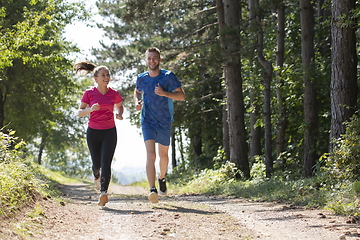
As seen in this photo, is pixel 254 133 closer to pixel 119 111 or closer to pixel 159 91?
pixel 119 111

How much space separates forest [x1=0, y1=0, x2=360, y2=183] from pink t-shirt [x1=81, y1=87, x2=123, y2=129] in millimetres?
2984

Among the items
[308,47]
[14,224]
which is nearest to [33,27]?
[308,47]

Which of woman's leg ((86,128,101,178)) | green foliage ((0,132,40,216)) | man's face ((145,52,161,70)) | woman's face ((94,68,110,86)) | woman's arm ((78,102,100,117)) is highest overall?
man's face ((145,52,161,70))

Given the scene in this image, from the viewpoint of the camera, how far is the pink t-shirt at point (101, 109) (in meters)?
7.91

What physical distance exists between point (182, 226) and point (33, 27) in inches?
471

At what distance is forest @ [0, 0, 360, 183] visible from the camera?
10.7 meters

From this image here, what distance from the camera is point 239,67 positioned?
1673 cm

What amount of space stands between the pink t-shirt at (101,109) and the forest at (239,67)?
2984 mm

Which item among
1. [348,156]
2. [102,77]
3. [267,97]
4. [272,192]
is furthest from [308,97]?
[102,77]

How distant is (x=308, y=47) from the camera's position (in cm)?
1514

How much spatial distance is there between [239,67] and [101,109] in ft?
31.6

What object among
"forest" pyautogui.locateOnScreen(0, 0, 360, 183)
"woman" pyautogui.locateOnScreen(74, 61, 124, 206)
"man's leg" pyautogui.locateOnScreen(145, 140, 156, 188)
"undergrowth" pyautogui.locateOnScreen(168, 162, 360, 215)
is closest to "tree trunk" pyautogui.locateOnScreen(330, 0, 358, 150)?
"forest" pyautogui.locateOnScreen(0, 0, 360, 183)

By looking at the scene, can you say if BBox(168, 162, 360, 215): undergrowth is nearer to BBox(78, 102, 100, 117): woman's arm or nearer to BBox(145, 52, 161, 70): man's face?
BBox(145, 52, 161, 70): man's face

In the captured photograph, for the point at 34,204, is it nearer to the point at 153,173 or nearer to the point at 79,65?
the point at 153,173
